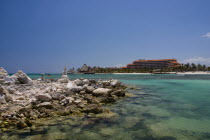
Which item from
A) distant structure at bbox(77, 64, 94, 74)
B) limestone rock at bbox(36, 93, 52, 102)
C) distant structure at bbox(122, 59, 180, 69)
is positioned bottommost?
limestone rock at bbox(36, 93, 52, 102)

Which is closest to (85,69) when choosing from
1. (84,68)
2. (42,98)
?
(84,68)

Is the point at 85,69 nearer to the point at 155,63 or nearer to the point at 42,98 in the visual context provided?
the point at 155,63

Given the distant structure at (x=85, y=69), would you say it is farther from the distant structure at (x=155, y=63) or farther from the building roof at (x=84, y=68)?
the distant structure at (x=155, y=63)

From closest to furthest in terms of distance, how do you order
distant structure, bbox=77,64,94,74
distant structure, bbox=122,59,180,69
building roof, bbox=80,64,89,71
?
distant structure, bbox=122,59,180,69 → distant structure, bbox=77,64,94,74 → building roof, bbox=80,64,89,71

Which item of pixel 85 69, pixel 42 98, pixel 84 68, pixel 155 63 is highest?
pixel 155 63

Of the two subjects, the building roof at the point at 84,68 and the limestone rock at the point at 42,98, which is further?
the building roof at the point at 84,68

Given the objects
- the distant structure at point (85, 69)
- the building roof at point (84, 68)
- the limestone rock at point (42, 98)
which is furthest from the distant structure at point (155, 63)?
the limestone rock at point (42, 98)

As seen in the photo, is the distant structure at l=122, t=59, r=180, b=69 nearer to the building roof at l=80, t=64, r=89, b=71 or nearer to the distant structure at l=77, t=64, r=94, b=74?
the distant structure at l=77, t=64, r=94, b=74

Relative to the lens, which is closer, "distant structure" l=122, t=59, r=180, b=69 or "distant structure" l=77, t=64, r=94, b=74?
"distant structure" l=122, t=59, r=180, b=69

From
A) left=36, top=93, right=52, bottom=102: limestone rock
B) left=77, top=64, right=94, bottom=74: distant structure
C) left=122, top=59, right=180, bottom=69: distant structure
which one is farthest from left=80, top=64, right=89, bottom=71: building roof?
left=36, top=93, right=52, bottom=102: limestone rock

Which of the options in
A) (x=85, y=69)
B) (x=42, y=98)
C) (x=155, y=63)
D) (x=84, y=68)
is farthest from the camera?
(x=84, y=68)

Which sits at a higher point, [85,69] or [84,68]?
[84,68]

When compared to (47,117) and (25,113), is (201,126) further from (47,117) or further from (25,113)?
(25,113)

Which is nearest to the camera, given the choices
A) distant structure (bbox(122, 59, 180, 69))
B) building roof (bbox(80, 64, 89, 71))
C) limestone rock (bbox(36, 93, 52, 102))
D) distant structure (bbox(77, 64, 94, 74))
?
limestone rock (bbox(36, 93, 52, 102))
